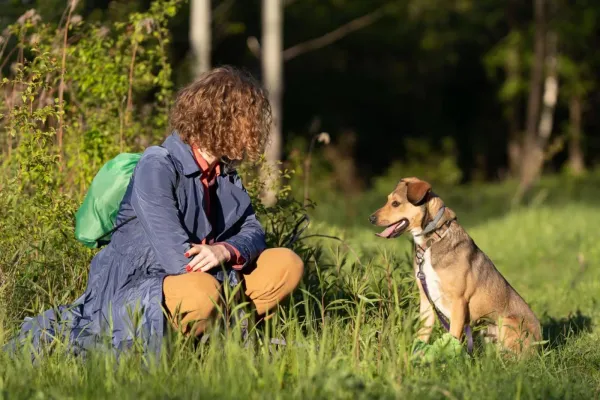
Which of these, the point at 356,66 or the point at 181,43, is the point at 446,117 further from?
the point at 181,43

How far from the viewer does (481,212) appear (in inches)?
714

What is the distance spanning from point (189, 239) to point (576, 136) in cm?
2413

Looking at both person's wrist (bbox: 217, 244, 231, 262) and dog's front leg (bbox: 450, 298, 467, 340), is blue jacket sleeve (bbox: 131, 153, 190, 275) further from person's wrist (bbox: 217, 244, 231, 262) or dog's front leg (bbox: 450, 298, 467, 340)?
dog's front leg (bbox: 450, 298, 467, 340)

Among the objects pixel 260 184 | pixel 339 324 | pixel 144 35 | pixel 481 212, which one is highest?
pixel 144 35

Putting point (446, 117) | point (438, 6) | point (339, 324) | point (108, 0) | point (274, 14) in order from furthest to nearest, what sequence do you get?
point (446, 117), point (438, 6), point (274, 14), point (108, 0), point (339, 324)

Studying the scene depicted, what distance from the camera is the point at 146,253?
206 inches

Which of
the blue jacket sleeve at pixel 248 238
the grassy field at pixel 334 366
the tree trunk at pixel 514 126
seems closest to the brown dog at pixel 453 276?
the grassy field at pixel 334 366

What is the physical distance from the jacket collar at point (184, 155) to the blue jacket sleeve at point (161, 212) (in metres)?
0.09

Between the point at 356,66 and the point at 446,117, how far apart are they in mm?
3308

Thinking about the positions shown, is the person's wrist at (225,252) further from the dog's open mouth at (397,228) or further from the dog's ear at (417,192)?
the dog's ear at (417,192)

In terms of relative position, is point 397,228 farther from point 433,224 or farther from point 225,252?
point 225,252

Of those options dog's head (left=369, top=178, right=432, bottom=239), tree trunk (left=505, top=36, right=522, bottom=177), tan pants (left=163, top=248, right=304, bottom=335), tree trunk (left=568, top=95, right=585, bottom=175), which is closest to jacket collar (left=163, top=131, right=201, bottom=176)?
tan pants (left=163, top=248, right=304, bottom=335)

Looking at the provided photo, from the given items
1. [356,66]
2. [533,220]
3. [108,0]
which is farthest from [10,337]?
[356,66]

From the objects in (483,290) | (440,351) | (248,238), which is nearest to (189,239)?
(248,238)
